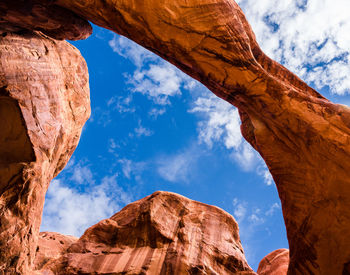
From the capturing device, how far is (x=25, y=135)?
302 inches

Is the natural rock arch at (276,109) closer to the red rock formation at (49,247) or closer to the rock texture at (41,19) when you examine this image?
the rock texture at (41,19)

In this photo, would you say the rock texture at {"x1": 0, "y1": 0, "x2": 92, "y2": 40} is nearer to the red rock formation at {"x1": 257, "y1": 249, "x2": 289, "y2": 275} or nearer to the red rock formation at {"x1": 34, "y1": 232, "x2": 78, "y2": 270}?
the red rock formation at {"x1": 34, "y1": 232, "x2": 78, "y2": 270}

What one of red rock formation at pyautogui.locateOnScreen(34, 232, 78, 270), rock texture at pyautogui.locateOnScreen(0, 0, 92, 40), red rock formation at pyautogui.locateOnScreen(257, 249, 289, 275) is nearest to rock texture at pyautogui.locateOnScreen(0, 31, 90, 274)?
rock texture at pyautogui.locateOnScreen(0, 0, 92, 40)

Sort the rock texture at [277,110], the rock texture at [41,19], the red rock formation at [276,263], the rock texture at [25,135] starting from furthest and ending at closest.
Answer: the red rock formation at [276,263] → the rock texture at [41,19] → the rock texture at [277,110] → the rock texture at [25,135]

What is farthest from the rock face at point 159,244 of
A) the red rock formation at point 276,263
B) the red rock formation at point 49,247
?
the red rock formation at point 276,263

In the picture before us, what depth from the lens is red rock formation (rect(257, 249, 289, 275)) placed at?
1449 centimetres

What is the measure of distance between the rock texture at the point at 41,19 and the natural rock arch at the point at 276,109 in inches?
25.0

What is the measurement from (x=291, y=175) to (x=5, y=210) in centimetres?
954

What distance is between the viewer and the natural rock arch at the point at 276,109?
7777 mm

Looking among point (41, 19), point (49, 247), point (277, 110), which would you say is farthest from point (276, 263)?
point (41, 19)

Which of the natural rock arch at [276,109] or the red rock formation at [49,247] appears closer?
the natural rock arch at [276,109]

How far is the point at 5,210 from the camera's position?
694cm

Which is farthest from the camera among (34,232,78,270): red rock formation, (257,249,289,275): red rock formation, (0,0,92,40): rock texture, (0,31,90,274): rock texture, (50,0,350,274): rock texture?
(257,249,289,275): red rock formation

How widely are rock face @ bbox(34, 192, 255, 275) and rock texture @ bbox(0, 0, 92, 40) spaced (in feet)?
28.9
